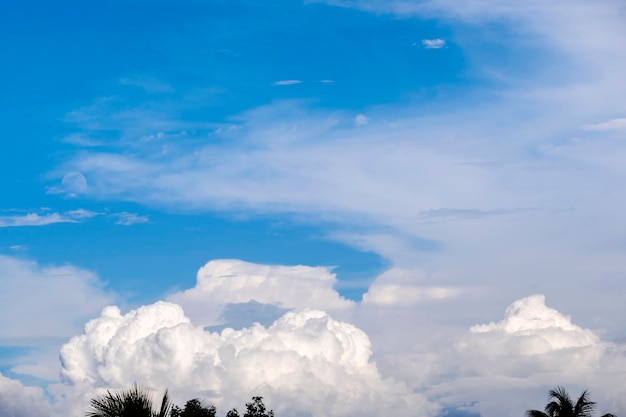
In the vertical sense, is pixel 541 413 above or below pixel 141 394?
above

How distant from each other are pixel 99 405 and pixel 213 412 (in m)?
56.8

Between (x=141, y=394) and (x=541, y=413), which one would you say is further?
(x=541, y=413)

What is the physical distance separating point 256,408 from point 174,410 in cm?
874

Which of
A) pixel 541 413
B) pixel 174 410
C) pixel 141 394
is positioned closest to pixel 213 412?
pixel 174 410

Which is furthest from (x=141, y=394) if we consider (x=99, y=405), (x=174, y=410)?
(x=174, y=410)

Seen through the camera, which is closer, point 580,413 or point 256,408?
point 580,413

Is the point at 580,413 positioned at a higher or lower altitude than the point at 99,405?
higher

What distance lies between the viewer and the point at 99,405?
29.1m

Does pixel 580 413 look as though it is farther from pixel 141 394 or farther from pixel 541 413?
pixel 141 394

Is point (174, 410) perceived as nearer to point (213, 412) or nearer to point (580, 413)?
point (213, 412)

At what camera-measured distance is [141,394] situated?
29.4 meters

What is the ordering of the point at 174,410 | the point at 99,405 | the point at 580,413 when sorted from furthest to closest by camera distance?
the point at 174,410 < the point at 580,413 < the point at 99,405

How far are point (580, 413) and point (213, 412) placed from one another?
35285 mm

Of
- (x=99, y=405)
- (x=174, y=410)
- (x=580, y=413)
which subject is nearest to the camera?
(x=99, y=405)
